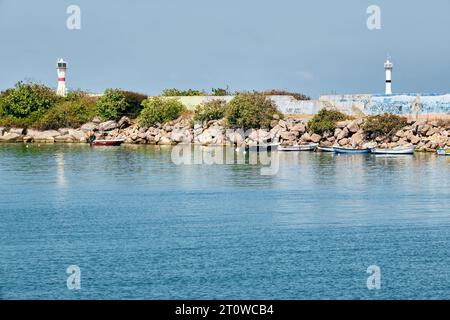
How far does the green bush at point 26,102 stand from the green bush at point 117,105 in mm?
5753

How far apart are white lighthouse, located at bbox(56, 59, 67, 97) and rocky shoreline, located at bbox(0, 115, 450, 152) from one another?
362 inches

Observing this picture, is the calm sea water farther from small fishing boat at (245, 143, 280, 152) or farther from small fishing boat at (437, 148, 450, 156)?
small fishing boat at (245, 143, 280, 152)

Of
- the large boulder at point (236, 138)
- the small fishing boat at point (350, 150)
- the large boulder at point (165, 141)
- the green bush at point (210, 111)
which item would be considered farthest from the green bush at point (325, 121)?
the large boulder at point (165, 141)

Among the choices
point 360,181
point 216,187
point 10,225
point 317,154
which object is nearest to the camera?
point 10,225

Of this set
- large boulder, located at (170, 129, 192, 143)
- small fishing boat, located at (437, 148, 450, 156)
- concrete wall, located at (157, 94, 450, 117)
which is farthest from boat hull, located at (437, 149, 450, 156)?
large boulder, located at (170, 129, 192, 143)

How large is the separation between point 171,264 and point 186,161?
3321 cm

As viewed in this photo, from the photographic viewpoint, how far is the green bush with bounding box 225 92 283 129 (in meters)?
74.2

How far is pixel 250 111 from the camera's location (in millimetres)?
74562

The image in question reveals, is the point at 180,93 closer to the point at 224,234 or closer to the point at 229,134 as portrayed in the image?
the point at 229,134

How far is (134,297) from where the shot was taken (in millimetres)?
19344

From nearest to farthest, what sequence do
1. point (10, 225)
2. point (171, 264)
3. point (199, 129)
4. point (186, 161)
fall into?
point (171, 264) → point (10, 225) → point (186, 161) → point (199, 129)

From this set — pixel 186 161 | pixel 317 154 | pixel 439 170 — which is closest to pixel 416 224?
pixel 439 170

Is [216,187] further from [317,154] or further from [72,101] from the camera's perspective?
[72,101]
